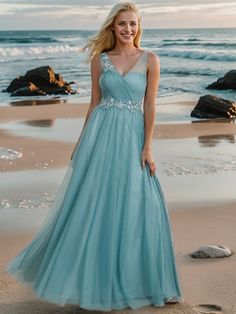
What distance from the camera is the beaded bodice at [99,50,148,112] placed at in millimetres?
4434

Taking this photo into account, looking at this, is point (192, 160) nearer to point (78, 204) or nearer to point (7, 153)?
point (7, 153)

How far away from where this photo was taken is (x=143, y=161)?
446 centimetres

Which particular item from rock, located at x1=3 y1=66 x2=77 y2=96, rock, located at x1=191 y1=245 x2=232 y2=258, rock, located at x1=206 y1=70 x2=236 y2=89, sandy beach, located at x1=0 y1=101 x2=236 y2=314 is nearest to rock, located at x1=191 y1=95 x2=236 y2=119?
sandy beach, located at x1=0 y1=101 x2=236 y2=314

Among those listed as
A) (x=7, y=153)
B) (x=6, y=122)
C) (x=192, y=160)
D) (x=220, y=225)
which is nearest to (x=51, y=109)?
Answer: (x=6, y=122)

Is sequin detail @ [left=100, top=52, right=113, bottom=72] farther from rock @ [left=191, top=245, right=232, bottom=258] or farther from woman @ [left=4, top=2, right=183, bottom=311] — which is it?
rock @ [left=191, top=245, right=232, bottom=258]

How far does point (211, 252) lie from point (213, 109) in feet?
34.2

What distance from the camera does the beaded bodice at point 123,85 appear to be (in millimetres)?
4434

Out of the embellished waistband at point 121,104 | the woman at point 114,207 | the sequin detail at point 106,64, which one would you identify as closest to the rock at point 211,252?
the woman at point 114,207

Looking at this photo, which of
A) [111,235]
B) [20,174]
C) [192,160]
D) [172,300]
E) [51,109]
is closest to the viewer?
[111,235]

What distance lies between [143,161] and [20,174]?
4985mm

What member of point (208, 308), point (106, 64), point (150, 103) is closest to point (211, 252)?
point (208, 308)

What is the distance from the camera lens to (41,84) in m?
24.0

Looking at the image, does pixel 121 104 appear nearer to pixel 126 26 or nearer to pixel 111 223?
pixel 126 26

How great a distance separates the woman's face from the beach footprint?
5.88 ft
